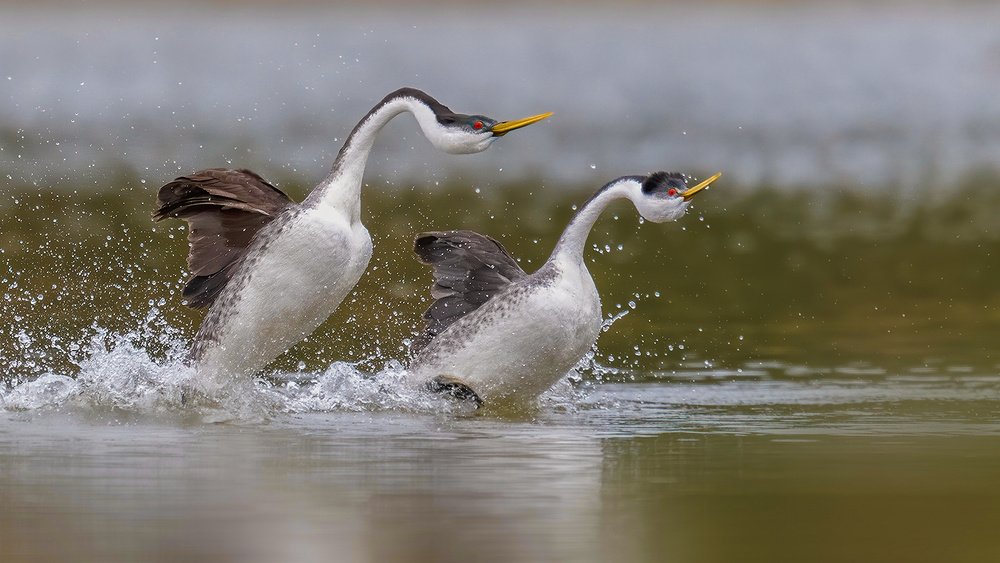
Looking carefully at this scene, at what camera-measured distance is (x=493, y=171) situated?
2338 cm

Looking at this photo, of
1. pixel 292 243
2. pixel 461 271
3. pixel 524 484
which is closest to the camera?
pixel 524 484

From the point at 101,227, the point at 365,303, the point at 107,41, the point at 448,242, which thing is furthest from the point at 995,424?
the point at 107,41

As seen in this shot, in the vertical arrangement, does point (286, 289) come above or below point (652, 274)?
below

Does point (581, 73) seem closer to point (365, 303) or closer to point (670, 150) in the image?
point (670, 150)

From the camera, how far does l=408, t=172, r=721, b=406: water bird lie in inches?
370

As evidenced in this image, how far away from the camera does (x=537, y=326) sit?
369 inches

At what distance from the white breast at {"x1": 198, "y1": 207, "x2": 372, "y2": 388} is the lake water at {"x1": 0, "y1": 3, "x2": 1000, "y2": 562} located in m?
0.29

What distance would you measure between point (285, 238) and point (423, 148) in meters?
16.7

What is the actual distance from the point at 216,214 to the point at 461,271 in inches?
61.7

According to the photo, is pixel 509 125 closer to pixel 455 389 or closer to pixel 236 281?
pixel 455 389

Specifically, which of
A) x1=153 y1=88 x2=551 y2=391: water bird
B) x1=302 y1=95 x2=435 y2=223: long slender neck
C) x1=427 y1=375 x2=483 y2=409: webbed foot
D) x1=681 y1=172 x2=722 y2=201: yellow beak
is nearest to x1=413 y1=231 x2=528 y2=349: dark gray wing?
x1=427 y1=375 x2=483 y2=409: webbed foot

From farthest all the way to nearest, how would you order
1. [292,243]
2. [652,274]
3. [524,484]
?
[652,274] → [292,243] → [524,484]

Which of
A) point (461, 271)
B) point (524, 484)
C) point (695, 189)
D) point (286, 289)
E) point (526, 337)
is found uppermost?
point (695, 189)

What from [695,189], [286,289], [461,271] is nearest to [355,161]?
[286,289]
